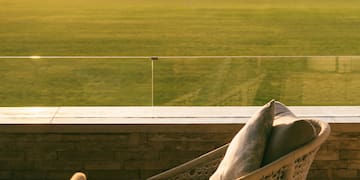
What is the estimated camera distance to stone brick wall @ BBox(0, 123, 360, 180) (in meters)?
4.77

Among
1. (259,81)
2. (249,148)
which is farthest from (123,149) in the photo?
(249,148)

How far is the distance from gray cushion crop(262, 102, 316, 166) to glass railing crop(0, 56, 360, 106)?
198 centimetres

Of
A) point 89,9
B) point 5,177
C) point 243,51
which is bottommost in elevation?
point 5,177

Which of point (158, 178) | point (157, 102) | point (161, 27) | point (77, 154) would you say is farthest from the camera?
point (161, 27)

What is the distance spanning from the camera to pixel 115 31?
21609 mm

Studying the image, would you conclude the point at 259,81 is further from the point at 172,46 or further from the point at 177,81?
the point at 172,46

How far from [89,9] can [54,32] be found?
4.38 meters

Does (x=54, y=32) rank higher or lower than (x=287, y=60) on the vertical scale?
higher

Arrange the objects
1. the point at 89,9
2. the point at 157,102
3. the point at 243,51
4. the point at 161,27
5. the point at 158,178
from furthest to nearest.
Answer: the point at 89,9
the point at 161,27
the point at 243,51
the point at 157,102
the point at 158,178

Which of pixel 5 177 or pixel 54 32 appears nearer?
pixel 5 177

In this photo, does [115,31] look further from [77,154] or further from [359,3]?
[77,154]

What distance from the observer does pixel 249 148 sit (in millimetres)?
3291

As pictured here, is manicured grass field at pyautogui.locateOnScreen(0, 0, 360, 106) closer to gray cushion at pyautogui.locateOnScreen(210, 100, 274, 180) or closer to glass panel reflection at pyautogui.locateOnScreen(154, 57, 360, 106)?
glass panel reflection at pyautogui.locateOnScreen(154, 57, 360, 106)

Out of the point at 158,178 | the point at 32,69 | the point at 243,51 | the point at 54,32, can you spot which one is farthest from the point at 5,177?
the point at 54,32
